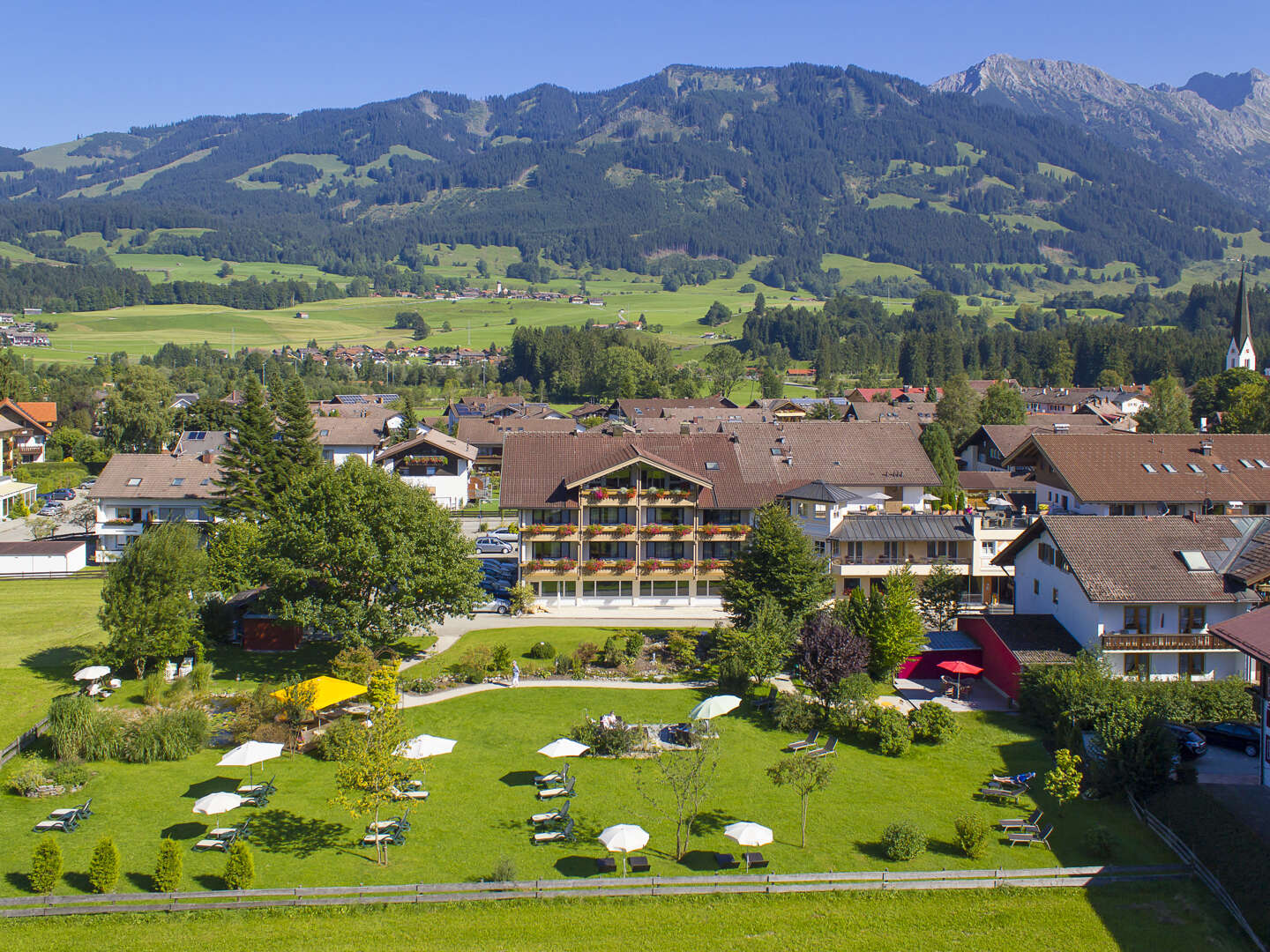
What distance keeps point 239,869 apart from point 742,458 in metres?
43.7

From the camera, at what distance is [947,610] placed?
49.8m

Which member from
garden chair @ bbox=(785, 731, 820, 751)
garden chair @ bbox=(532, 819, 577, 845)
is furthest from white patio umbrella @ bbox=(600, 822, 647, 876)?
garden chair @ bbox=(785, 731, 820, 751)

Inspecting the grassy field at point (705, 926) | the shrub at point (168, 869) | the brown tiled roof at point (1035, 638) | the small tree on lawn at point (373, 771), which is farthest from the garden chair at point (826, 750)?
the shrub at point (168, 869)

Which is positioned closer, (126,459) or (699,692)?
(699,692)

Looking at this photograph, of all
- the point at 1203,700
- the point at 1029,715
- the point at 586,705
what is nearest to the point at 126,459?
the point at 586,705

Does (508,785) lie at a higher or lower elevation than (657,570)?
lower

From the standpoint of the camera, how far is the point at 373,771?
1110 inches

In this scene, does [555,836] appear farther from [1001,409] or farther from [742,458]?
[1001,409]

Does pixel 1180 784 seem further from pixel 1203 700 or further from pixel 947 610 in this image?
pixel 947 610

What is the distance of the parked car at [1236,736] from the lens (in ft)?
118

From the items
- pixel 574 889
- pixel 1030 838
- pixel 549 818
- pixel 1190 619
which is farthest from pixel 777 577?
pixel 574 889

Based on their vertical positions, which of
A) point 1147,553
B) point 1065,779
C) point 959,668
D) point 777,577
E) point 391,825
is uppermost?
point 1147,553

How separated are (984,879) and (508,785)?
14661mm

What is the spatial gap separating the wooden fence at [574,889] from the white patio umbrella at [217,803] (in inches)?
147
